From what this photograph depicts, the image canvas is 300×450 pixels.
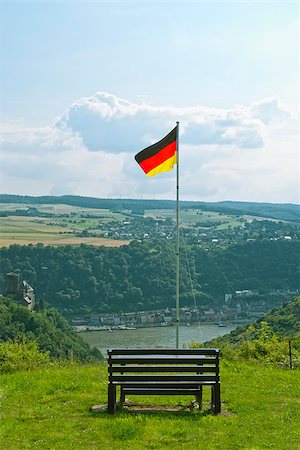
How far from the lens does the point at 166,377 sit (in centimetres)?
773

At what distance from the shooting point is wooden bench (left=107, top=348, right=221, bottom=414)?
300 inches

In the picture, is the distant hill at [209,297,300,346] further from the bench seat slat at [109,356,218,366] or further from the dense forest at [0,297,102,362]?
the bench seat slat at [109,356,218,366]

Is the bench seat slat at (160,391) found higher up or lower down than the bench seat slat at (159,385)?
lower down

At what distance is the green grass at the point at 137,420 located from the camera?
21.7ft

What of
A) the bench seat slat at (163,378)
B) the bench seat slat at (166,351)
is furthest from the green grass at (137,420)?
the bench seat slat at (166,351)

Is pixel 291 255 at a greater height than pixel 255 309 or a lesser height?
greater

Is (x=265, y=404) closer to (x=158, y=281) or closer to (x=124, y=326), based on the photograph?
(x=124, y=326)

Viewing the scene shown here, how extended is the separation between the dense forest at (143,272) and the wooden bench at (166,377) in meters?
61.7

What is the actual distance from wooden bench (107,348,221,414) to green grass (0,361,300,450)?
249 mm

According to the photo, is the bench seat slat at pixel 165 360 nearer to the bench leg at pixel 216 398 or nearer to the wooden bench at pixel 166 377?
the wooden bench at pixel 166 377

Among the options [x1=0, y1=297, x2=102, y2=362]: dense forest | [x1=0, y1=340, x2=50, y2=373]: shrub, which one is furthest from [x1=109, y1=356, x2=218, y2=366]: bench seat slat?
[x1=0, y1=297, x2=102, y2=362]: dense forest

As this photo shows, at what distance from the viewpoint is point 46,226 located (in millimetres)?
120875

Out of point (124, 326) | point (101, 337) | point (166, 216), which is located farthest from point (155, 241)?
point (166, 216)

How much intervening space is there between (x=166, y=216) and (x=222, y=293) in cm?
6723
